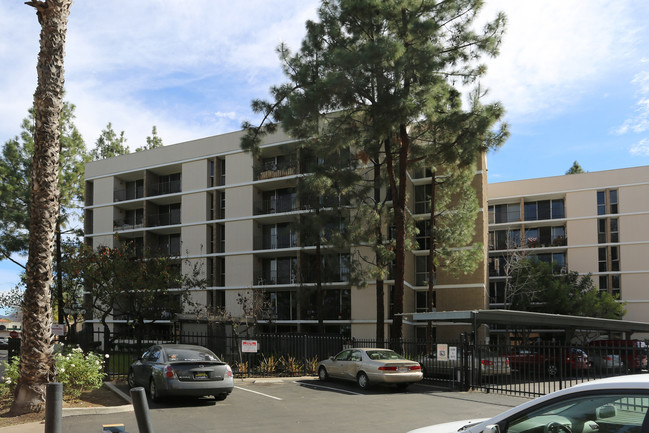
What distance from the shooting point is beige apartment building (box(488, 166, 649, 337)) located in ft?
169

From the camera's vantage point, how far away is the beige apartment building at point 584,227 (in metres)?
51.5

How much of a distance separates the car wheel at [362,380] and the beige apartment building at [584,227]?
1337 inches

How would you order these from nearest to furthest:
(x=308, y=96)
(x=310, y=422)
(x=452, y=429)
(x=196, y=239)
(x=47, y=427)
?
(x=452, y=429), (x=47, y=427), (x=310, y=422), (x=308, y=96), (x=196, y=239)

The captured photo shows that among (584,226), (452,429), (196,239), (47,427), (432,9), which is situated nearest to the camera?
(452,429)

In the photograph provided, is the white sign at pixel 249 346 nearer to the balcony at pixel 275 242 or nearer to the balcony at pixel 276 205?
the balcony at pixel 276 205

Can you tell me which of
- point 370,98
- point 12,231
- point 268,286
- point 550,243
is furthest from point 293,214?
point 550,243

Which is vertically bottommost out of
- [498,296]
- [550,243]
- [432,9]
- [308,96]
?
[498,296]

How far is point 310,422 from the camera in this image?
12.1 meters

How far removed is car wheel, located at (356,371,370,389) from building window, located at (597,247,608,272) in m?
40.8

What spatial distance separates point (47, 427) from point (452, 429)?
393 centimetres

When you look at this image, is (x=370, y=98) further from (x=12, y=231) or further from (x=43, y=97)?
(x=12, y=231)

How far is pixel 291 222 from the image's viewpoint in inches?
1432

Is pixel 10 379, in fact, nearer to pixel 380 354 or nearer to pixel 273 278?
pixel 380 354

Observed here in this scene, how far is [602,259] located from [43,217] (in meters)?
51.1
